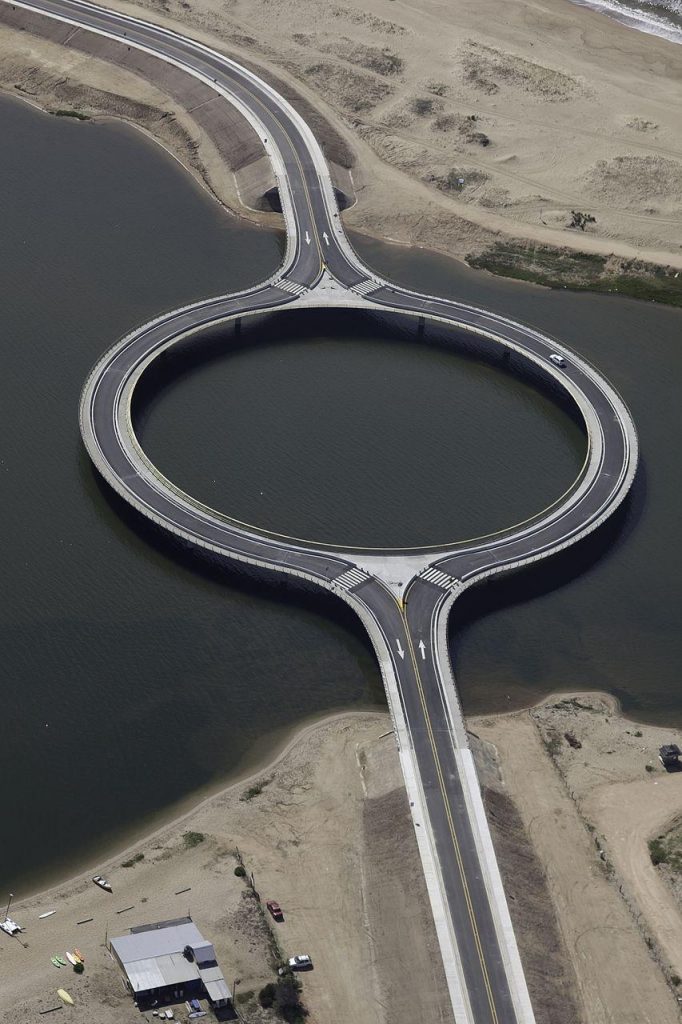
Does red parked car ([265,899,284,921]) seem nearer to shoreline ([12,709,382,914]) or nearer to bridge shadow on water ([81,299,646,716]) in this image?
shoreline ([12,709,382,914])

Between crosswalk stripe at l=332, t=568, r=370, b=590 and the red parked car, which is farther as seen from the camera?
crosswalk stripe at l=332, t=568, r=370, b=590

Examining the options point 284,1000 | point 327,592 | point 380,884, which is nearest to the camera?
point 284,1000

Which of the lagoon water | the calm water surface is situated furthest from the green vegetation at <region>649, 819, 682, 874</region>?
the calm water surface

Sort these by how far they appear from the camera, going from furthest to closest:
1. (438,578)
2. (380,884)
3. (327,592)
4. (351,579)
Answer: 1. (438,578)
2. (351,579)
3. (327,592)
4. (380,884)

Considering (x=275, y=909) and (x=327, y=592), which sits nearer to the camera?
(x=275, y=909)

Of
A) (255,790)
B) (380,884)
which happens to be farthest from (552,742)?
(255,790)

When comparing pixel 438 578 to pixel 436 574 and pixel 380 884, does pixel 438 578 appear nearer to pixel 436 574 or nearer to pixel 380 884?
pixel 436 574

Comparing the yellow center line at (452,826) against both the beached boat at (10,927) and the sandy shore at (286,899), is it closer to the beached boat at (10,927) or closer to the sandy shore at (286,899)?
the sandy shore at (286,899)
